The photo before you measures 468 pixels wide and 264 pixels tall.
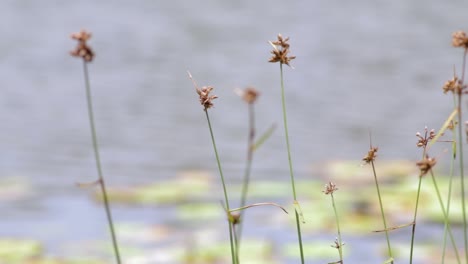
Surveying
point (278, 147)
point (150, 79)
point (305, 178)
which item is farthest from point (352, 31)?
point (305, 178)

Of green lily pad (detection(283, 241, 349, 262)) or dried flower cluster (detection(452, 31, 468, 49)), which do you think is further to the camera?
green lily pad (detection(283, 241, 349, 262))

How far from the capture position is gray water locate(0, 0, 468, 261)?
483 cm

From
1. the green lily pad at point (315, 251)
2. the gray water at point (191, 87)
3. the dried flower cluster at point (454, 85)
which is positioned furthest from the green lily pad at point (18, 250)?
the dried flower cluster at point (454, 85)

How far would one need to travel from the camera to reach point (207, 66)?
22.4 ft

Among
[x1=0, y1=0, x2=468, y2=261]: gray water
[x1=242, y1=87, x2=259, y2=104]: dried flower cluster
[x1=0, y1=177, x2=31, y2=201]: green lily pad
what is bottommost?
[x1=242, y1=87, x2=259, y2=104]: dried flower cluster

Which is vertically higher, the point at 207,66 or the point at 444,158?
the point at 207,66

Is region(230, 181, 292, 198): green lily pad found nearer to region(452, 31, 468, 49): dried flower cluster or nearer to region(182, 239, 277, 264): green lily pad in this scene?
region(182, 239, 277, 264): green lily pad

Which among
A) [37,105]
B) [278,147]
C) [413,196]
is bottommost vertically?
[413,196]

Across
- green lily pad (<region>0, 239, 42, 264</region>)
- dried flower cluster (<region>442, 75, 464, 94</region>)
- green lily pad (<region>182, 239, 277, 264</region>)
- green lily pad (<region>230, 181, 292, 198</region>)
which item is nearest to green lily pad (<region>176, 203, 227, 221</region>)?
green lily pad (<region>230, 181, 292, 198</region>)

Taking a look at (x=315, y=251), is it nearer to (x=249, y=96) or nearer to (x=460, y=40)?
(x=249, y=96)

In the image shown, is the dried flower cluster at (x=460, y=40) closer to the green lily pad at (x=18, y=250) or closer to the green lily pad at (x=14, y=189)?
the green lily pad at (x=18, y=250)

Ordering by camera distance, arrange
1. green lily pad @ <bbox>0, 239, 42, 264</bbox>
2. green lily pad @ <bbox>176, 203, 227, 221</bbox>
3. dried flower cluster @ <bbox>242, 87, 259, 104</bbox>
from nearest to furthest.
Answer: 1. dried flower cluster @ <bbox>242, 87, 259, 104</bbox>
2. green lily pad @ <bbox>0, 239, 42, 264</bbox>
3. green lily pad @ <bbox>176, 203, 227, 221</bbox>

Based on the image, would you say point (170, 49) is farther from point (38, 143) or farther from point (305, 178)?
point (305, 178)

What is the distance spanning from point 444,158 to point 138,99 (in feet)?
7.12
